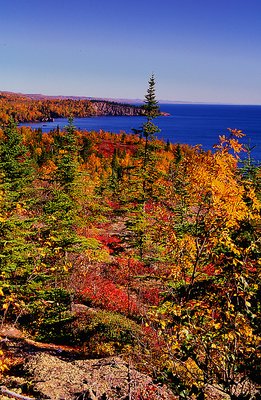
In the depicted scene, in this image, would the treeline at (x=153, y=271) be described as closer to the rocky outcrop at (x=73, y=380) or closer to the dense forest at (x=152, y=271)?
the dense forest at (x=152, y=271)

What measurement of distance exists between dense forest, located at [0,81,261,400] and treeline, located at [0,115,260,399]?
6 cm

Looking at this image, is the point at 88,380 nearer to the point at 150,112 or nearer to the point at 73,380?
the point at 73,380

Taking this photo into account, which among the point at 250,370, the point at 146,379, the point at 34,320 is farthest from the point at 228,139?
the point at 34,320

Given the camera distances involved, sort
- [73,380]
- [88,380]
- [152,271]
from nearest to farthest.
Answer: [88,380] → [73,380] → [152,271]

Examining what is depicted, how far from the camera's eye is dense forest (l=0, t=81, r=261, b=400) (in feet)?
20.3

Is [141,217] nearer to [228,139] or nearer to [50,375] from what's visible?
[50,375]

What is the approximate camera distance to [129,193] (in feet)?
98.1

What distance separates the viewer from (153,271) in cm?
3089

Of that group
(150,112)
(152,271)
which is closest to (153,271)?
(152,271)

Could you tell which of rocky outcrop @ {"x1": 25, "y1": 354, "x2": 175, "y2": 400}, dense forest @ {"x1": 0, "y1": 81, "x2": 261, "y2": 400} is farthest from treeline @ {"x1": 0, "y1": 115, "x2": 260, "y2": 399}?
rocky outcrop @ {"x1": 25, "y1": 354, "x2": 175, "y2": 400}

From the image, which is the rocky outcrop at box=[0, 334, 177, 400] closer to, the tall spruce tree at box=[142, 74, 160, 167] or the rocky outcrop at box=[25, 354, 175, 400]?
the rocky outcrop at box=[25, 354, 175, 400]

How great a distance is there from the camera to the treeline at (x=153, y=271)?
6.20 meters

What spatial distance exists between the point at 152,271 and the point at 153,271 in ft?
0.71

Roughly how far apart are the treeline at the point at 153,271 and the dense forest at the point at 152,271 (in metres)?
0.06
